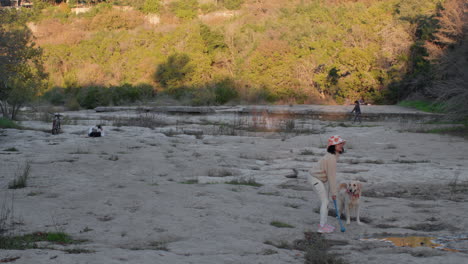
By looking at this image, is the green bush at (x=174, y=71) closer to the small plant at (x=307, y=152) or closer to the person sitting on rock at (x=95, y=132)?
the person sitting on rock at (x=95, y=132)

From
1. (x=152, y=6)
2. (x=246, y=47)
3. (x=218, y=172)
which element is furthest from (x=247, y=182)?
(x=152, y=6)

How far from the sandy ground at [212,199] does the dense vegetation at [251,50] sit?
1663 cm

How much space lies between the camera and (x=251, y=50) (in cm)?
4731

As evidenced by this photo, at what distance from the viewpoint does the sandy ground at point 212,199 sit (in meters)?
5.83

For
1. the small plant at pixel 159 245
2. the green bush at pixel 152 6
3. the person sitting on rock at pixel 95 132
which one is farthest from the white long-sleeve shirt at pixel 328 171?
the green bush at pixel 152 6

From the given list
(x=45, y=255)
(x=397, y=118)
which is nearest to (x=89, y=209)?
(x=45, y=255)

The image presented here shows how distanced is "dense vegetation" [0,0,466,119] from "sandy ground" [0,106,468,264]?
54.6 ft

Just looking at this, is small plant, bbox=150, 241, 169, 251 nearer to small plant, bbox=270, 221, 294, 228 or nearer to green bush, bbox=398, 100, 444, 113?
small plant, bbox=270, 221, 294, 228

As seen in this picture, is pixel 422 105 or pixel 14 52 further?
pixel 422 105

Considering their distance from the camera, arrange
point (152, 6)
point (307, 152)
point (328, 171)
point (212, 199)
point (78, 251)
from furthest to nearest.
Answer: point (152, 6) < point (307, 152) < point (212, 199) < point (328, 171) < point (78, 251)

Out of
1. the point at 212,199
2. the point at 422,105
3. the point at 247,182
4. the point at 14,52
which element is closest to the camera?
the point at 212,199

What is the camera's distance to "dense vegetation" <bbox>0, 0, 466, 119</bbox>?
36062 mm

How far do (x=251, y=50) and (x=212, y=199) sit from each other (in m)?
39.7

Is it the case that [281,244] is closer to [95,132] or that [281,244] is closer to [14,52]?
[95,132]
